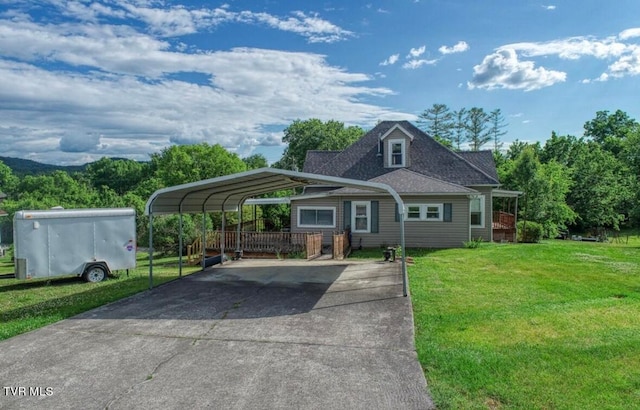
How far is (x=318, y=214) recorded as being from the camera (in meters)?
19.3

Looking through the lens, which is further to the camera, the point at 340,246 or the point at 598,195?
the point at 598,195

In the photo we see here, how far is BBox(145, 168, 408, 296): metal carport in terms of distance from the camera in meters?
9.26

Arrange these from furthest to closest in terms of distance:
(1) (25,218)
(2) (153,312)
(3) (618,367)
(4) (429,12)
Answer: (4) (429,12), (1) (25,218), (2) (153,312), (3) (618,367)

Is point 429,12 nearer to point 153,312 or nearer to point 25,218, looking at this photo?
point 153,312

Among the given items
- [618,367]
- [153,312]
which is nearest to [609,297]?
[618,367]

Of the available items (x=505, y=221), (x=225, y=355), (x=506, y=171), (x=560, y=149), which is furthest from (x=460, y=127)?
(x=225, y=355)

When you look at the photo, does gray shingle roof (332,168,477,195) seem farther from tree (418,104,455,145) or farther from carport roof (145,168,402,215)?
tree (418,104,455,145)

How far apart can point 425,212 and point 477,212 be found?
11.6 feet

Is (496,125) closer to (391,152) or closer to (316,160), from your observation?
(391,152)

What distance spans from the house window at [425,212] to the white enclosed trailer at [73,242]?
465 inches

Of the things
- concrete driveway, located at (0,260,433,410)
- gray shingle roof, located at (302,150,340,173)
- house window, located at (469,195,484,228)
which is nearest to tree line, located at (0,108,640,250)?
gray shingle roof, located at (302,150,340,173)

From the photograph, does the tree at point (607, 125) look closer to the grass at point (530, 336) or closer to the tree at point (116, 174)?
the grass at point (530, 336)

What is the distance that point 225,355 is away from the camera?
5.51 m

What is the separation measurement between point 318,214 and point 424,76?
1106 cm
